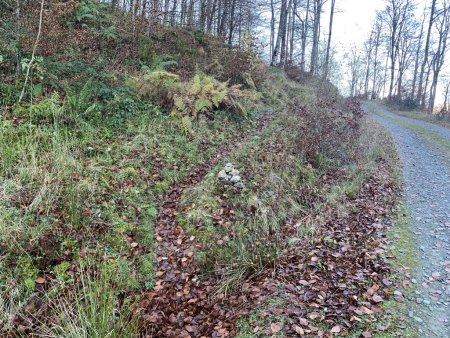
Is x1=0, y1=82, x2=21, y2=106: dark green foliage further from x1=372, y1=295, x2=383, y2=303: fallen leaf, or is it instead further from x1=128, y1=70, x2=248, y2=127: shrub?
x1=372, y1=295, x2=383, y2=303: fallen leaf

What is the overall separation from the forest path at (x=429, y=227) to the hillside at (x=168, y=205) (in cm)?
35

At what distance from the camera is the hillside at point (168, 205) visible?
3.62 meters

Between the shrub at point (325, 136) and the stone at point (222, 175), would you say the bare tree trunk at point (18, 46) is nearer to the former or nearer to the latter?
the stone at point (222, 175)

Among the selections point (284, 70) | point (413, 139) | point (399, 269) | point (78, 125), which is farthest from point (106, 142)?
point (284, 70)

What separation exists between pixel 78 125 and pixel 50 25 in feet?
10.2

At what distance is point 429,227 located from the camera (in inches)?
215

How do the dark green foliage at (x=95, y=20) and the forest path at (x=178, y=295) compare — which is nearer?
the forest path at (x=178, y=295)

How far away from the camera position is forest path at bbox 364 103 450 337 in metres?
3.53

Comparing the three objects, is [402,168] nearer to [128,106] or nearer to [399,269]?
[399,269]

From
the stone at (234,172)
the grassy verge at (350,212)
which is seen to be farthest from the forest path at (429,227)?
the stone at (234,172)

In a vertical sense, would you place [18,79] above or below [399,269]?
above

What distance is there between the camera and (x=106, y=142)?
6809 mm

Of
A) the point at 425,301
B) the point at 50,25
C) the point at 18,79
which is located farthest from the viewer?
the point at 50,25

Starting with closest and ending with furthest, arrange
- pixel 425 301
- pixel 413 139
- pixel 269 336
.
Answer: pixel 269 336 → pixel 425 301 → pixel 413 139
